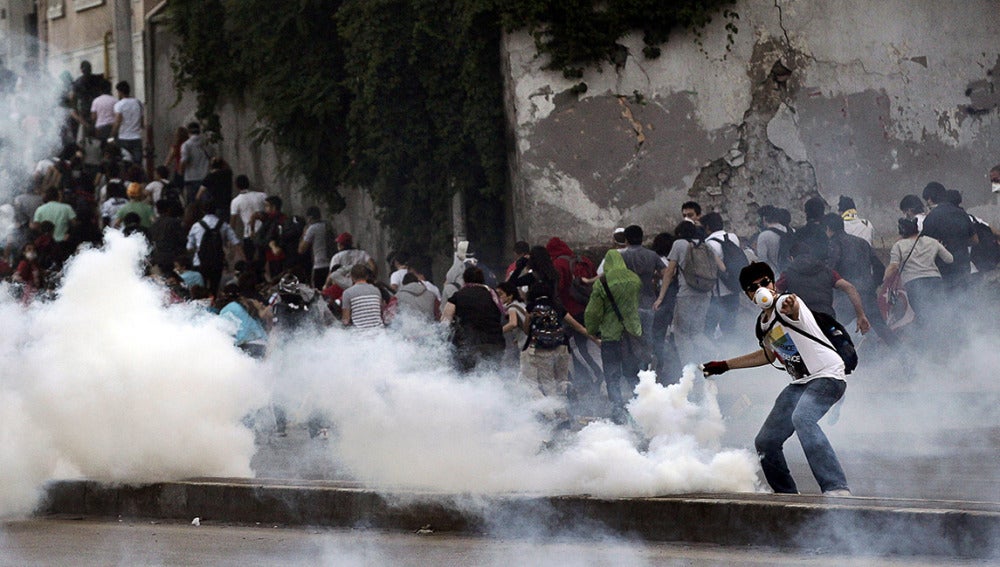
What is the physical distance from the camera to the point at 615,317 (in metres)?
13.7

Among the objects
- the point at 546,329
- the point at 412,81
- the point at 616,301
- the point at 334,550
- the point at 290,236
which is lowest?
the point at 334,550

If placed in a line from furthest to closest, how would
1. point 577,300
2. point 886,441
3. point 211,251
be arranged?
point 211,251 < point 577,300 < point 886,441

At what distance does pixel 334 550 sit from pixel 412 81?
1194 cm

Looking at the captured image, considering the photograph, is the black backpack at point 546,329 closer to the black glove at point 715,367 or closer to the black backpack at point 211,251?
the black glove at point 715,367

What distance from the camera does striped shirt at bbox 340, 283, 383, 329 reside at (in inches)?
537

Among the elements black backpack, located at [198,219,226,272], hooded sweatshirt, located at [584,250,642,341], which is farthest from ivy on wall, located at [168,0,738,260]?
hooded sweatshirt, located at [584,250,642,341]

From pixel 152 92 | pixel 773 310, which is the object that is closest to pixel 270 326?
pixel 773 310

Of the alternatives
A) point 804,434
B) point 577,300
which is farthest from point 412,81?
point 804,434

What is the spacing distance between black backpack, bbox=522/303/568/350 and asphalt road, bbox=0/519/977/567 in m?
3.81

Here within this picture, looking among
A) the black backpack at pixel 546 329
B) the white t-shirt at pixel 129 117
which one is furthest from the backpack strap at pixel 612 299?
the white t-shirt at pixel 129 117

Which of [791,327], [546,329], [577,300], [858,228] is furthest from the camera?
[858,228]

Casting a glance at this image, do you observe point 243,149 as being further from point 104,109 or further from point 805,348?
point 805,348

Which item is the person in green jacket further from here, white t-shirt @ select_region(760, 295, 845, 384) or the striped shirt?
white t-shirt @ select_region(760, 295, 845, 384)

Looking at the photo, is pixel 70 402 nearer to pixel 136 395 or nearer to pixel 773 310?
pixel 136 395
